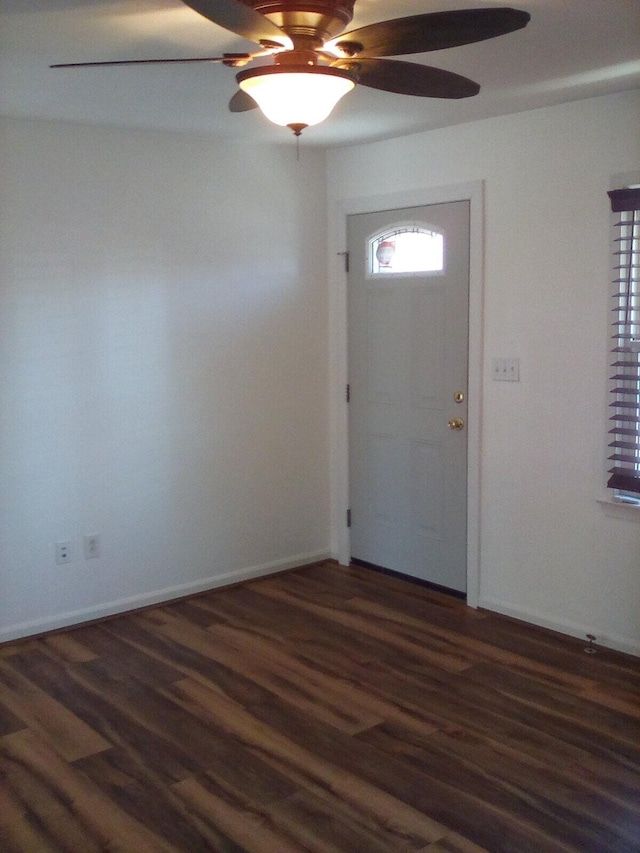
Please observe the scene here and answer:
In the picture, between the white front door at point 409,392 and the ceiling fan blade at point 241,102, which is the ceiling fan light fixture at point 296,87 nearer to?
the ceiling fan blade at point 241,102

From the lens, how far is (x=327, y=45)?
7.50 ft

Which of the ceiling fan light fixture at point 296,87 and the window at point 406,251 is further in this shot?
the window at point 406,251

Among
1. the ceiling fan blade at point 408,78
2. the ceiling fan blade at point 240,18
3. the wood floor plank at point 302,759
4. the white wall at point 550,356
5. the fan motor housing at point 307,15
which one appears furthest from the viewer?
the white wall at point 550,356

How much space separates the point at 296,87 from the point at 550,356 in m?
2.10

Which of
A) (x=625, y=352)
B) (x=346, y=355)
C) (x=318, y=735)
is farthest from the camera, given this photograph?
(x=346, y=355)

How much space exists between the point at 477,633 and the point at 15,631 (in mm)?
2141

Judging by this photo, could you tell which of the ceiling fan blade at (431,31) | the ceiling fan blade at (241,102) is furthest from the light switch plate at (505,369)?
the ceiling fan blade at (431,31)

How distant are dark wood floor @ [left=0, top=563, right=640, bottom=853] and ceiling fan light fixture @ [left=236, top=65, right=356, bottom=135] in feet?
6.66

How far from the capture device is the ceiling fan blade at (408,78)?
2.27m

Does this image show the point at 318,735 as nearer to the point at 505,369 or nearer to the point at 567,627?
the point at 567,627

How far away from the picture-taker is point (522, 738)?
3.05 meters

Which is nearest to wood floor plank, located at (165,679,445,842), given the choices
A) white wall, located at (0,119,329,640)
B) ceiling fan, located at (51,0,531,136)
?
white wall, located at (0,119,329,640)

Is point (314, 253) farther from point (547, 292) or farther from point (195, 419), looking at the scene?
point (547, 292)

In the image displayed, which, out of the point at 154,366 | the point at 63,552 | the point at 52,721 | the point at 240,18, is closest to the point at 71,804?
the point at 52,721
